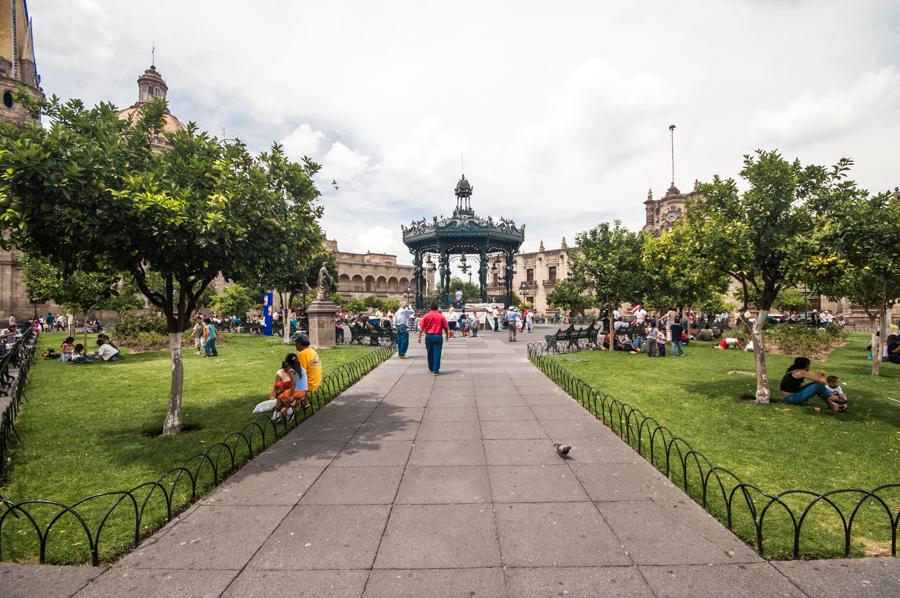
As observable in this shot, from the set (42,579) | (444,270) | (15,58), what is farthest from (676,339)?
(15,58)

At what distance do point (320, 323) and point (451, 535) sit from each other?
605 inches

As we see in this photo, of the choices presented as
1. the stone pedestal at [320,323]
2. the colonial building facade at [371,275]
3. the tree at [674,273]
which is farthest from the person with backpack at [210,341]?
the colonial building facade at [371,275]

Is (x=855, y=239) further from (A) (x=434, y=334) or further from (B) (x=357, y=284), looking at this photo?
(B) (x=357, y=284)

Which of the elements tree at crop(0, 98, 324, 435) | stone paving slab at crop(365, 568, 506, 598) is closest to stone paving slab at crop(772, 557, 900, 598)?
stone paving slab at crop(365, 568, 506, 598)

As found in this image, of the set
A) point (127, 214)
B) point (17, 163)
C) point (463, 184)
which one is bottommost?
point (127, 214)

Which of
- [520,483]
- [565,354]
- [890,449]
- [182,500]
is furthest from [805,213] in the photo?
[182,500]

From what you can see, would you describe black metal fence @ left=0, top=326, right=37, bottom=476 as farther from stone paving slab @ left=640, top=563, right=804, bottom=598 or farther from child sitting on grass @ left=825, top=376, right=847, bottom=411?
child sitting on grass @ left=825, top=376, right=847, bottom=411

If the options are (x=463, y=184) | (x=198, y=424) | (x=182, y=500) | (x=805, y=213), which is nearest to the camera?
(x=182, y=500)

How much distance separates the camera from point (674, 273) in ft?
32.5

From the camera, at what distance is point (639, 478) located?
4.64 meters

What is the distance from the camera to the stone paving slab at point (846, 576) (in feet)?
9.19

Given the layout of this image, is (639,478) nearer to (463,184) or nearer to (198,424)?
(198,424)

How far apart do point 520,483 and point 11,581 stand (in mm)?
4001

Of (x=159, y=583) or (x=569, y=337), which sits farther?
(x=569, y=337)
